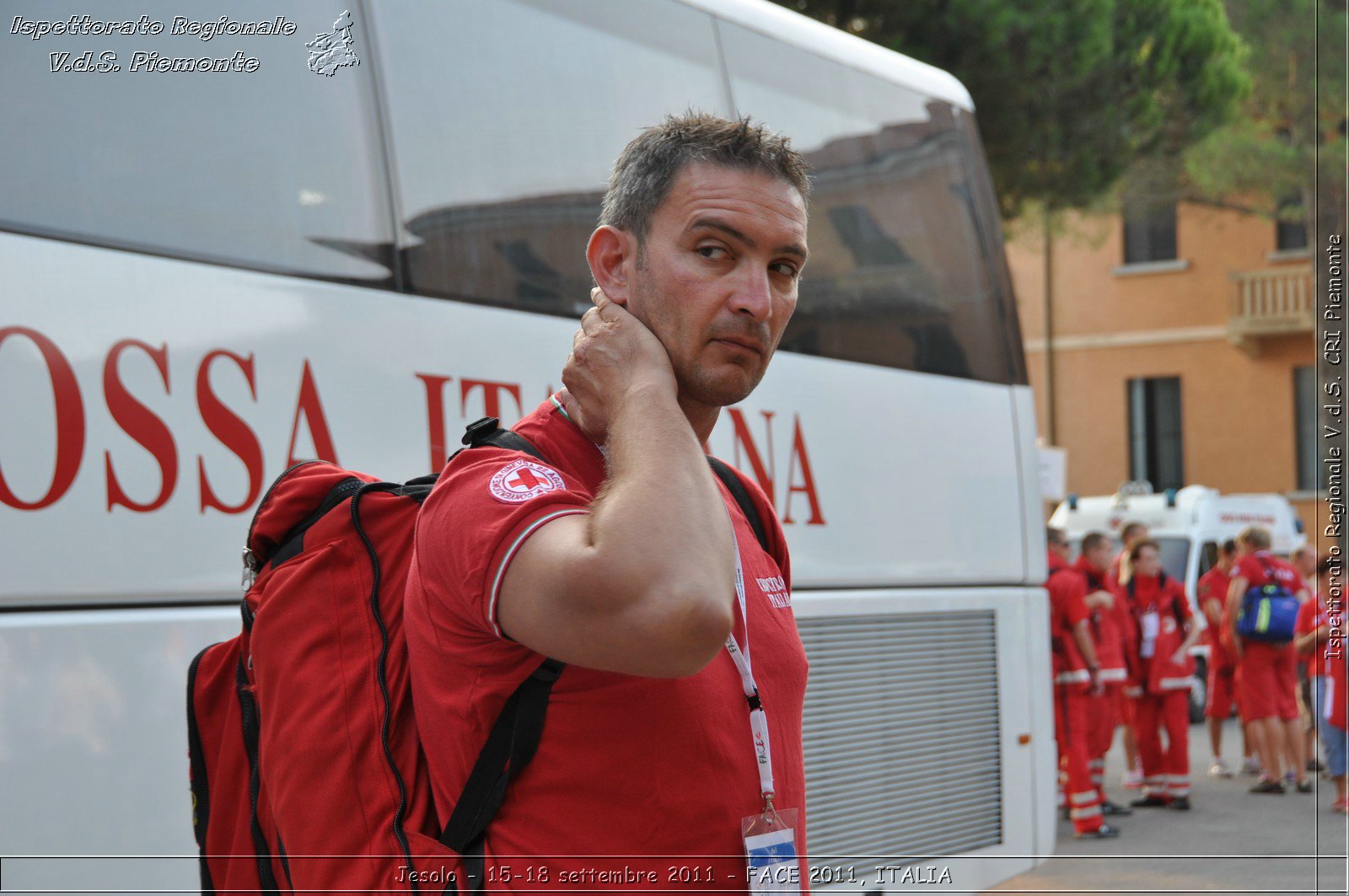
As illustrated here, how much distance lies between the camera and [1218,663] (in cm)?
1226

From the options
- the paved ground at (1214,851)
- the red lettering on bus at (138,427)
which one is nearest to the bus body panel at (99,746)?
the red lettering on bus at (138,427)

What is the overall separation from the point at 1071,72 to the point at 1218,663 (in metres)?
5.97

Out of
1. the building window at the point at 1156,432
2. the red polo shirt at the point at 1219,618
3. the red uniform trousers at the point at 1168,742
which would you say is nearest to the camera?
the red uniform trousers at the point at 1168,742

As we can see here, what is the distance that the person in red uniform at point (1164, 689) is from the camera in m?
10.6

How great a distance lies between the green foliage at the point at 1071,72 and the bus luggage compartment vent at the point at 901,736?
8.74 metres

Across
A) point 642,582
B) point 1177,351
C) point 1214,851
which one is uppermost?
point 1177,351

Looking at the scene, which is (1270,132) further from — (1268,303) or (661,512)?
(661,512)

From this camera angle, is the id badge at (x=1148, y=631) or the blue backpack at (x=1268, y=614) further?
the id badge at (x=1148, y=631)

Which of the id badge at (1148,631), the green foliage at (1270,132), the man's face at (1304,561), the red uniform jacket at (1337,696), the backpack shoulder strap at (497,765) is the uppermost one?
the green foliage at (1270,132)

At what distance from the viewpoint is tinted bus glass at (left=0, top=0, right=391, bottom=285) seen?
116 inches

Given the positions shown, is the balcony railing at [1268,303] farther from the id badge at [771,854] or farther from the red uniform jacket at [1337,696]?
the id badge at [771,854]

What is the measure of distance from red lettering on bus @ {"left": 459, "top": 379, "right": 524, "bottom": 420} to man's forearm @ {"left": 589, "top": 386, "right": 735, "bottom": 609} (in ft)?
6.55

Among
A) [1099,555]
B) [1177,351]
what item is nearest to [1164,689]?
[1099,555]

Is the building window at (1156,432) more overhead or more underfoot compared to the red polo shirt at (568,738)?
more overhead
